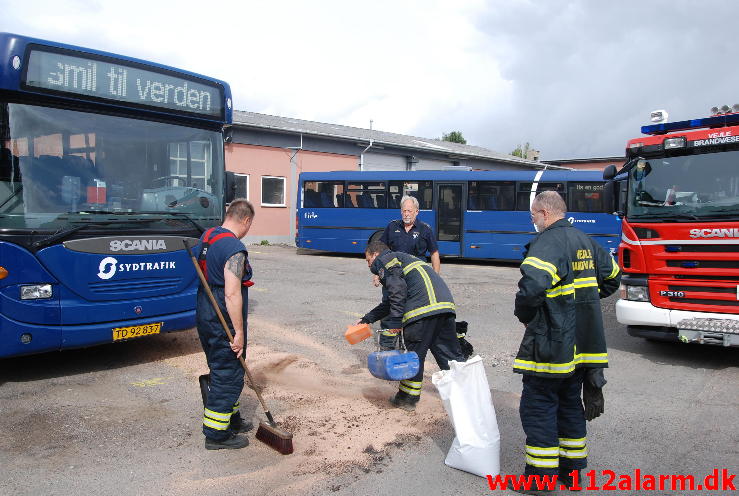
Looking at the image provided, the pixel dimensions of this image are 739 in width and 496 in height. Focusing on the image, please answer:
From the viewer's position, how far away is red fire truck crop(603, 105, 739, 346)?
6.70 m

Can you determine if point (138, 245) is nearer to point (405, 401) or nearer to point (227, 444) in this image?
point (227, 444)

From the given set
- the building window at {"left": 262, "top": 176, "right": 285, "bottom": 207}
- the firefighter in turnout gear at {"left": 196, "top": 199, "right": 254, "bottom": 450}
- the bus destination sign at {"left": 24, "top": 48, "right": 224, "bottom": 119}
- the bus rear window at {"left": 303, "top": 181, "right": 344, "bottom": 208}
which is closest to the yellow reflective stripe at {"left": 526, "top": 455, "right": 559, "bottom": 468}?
Answer: the firefighter in turnout gear at {"left": 196, "top": 199, "right": 254, "bottom": 450}

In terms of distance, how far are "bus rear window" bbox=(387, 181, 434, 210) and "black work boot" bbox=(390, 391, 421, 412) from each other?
1380cm

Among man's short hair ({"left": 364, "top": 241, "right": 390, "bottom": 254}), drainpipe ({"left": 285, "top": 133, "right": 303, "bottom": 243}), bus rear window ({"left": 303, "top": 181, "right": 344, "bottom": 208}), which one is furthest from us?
drainpipe ({"left": 285, "top": 133, "right": 303, "bottom": 243})

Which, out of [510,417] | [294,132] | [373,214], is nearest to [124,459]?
[510,417]

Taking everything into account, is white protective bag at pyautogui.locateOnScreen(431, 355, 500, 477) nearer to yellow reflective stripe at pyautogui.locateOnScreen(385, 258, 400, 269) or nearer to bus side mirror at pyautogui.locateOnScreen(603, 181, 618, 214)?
yellow reflective stripe at pyautogui.locateOnScreen(385, 258, 400, 269)

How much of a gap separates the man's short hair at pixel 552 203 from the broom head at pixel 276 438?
8.00ft

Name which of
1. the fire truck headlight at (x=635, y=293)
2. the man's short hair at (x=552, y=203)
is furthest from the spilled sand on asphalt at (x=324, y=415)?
the fire truck headlight at (x=635, y=293)

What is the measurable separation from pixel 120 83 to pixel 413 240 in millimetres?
3584

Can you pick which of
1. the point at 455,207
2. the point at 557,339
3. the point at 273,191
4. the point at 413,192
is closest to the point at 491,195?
the point at 455,207

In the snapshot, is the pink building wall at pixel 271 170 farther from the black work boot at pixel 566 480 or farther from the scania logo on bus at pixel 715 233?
the black work boot at pixel 566 480

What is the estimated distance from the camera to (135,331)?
623cm

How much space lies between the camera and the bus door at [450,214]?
725 inches

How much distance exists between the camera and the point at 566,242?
3766 mm
